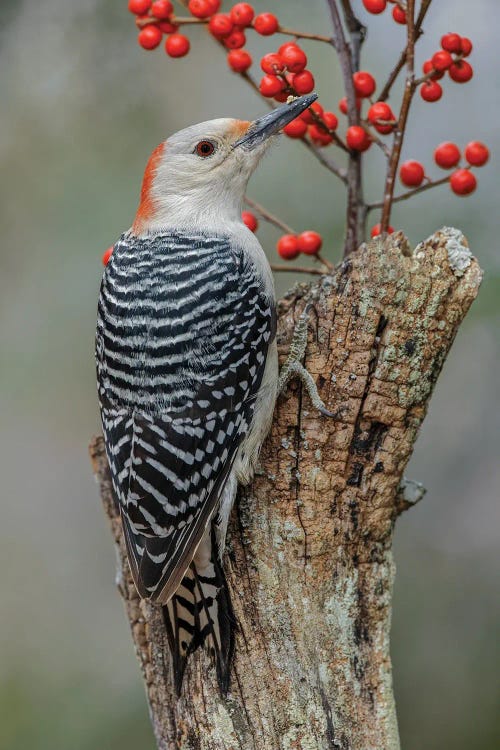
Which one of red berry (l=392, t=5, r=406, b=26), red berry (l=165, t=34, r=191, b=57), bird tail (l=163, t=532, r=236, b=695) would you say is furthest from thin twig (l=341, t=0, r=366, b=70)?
bird tail (l=163, t=532, r=236, b=695)

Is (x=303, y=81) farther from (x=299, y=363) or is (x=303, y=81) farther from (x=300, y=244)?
(x=299, y=363)

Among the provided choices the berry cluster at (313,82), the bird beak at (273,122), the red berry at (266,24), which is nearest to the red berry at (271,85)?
the berry cluster at (313,82)

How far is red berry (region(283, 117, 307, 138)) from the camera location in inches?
130

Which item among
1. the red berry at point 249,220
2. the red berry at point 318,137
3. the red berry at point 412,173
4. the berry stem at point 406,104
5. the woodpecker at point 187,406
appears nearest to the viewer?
the berry stem at point 406,104

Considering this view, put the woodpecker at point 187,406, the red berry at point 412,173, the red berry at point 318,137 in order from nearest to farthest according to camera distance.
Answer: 1. the woodpecker at point 187,406
2. the red berry at point 412,173
3. the red berry at point 318,137

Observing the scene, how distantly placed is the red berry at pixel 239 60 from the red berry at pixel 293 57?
0.16 metres

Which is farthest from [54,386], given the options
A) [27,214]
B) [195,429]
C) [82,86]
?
[195,429]

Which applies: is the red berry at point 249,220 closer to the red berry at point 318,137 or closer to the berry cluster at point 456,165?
the red berry at point 318,137

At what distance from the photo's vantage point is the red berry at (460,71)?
3.13 m

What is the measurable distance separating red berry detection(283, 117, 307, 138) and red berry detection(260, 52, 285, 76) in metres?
0.25

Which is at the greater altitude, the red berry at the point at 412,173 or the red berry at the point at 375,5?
the red berry at the point at 375,5

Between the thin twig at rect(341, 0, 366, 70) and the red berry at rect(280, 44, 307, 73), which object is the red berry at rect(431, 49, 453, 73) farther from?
the red berry at rect(280, 44, 307, 73)

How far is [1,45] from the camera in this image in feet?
17.3

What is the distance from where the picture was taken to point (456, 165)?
343 cm
